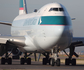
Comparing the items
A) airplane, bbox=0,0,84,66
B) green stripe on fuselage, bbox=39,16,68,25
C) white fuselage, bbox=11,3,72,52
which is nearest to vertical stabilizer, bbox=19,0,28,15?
airplane, bbox=0,0,84,66

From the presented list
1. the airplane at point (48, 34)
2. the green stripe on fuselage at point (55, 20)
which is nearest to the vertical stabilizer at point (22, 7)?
the airplane at point (48, 34)

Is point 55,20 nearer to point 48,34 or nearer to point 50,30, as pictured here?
point 50,30

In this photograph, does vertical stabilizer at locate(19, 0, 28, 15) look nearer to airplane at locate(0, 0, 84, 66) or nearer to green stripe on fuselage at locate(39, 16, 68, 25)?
airplane at locate(0, 0, 84, 66)

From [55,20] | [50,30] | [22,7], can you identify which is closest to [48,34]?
[50,30]

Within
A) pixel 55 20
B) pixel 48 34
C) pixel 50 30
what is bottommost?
pixel 48 34

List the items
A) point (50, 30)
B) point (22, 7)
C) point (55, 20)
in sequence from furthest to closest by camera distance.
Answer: point (22, 7)
point (55, 20)
point (50, 30)

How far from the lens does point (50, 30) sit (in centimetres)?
2909

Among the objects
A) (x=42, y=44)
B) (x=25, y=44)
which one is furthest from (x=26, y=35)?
(x=42, y=44)

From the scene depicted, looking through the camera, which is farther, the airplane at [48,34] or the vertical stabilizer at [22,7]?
the vertical stabilizer at [22,7]

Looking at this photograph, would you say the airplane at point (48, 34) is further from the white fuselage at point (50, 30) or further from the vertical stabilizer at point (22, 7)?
the vertical stabilizer at point (22, 7)

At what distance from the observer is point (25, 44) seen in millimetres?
33969

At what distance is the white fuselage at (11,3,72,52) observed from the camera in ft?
94.9

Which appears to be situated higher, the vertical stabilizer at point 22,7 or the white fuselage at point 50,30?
the vertical stabilizer at point 22,7

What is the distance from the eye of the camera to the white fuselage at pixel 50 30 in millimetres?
28938
